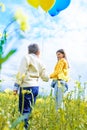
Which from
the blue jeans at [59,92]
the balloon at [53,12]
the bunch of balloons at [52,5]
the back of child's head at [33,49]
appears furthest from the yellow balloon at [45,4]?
the back of child's head at [33,49]

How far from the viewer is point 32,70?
4.20 metres

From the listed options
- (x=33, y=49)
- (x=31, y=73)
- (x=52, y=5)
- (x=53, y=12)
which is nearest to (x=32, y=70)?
(x=31, y=73)

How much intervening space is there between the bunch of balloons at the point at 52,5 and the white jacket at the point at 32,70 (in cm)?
311

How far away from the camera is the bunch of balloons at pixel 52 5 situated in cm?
75

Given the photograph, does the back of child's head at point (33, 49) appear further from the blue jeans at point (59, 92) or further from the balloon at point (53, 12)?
the balloon at point (53, 12)

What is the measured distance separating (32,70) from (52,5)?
11.2ft

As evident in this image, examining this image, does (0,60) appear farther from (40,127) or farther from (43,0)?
(40,127)

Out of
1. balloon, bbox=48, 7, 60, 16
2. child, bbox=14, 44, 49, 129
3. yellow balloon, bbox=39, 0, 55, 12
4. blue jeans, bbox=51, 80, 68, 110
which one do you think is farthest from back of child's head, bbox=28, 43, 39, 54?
yellow balloon, bbox=39, 0, 55, 12

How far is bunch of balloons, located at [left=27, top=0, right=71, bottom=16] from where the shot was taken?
752 millimetres

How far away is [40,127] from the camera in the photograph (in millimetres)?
3299

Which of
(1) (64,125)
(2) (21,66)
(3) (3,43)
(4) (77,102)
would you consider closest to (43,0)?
(3) (3,43)

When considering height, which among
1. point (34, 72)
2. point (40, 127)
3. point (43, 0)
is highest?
point (34, 72)

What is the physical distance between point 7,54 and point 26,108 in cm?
355

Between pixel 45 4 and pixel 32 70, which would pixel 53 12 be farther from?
pixel 32 70
